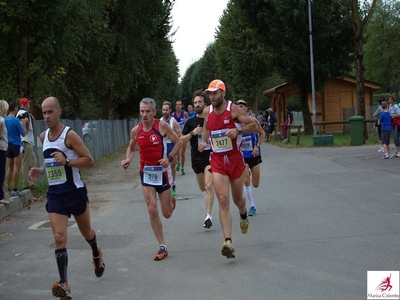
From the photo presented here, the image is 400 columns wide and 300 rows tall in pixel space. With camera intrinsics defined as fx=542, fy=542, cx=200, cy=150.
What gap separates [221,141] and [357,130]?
18.1m

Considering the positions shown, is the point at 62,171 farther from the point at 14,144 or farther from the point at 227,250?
the point at 14,144

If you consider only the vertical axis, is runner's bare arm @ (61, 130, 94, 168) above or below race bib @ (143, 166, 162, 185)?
above

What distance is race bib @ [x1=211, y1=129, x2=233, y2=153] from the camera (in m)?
6.75

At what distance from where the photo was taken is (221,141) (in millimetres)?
6785

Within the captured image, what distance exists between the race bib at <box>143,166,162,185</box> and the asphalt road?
0.95 meters

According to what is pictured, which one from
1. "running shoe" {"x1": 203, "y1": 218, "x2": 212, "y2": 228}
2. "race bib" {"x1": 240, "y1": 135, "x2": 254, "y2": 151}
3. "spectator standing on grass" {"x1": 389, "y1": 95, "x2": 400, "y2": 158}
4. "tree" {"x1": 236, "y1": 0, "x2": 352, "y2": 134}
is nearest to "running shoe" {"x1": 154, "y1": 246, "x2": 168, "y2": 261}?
"running shoe" {"x1": 203, "y1": 218, "x2": 212, "y2": 228}

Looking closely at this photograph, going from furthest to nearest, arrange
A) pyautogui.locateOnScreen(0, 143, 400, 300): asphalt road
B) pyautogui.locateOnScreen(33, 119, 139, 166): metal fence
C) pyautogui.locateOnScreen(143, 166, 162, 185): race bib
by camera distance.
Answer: pyautogui.locateOnScreen(33, 119, 139, 166): metal fence
pyautogui.locateOnScreen(143, 166, 162, 185): race bib
pyautogui.locateOnScreen(0, 143, 400, 300): asphalt road

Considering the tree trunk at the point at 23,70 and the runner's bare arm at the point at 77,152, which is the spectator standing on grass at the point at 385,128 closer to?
the tree trunk at the point at 23,70

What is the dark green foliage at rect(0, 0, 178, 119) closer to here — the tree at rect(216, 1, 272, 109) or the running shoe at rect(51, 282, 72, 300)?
the tree at rect(216, 1, 272, 109)

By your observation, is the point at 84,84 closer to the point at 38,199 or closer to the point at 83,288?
the point at 38,199

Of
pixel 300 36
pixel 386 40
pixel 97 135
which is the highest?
pixel 386 40

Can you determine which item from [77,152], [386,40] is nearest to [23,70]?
[77,152]

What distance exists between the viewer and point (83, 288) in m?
5.76

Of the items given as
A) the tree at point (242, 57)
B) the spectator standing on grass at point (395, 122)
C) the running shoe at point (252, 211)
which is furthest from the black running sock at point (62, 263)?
the tree at point (242, 57)
